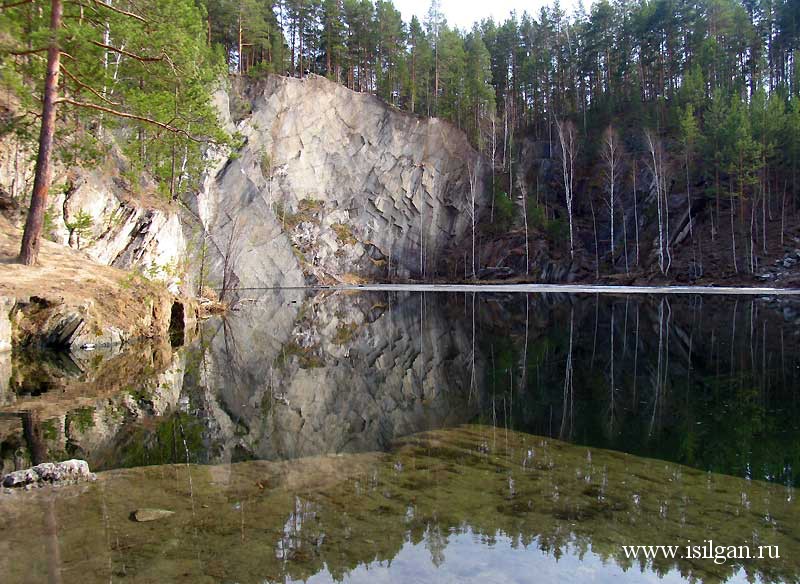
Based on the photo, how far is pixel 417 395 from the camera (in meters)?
9.98

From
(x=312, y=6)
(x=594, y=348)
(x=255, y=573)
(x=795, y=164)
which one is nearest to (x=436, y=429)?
(x=255, y=573)

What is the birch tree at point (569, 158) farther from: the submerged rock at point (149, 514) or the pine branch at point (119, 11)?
the submerged rock at point (149, 514)

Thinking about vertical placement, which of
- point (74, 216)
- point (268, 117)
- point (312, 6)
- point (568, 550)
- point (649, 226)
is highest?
point (312, 6)

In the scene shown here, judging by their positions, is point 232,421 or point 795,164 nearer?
point 232,421

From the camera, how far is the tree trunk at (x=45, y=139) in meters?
12.9

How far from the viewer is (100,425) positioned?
7469 millimetres

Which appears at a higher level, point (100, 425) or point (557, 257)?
point (557, 257)

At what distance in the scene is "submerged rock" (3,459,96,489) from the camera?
5.12m

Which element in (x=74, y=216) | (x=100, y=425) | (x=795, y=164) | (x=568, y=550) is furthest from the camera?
(x=795, y=164)

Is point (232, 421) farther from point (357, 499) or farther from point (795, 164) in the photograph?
point (795, 164)

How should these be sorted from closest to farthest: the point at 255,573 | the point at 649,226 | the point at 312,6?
the point at 255,573 → the point at 649,226 → the point at 312,6

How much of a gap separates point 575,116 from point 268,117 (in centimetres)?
3483

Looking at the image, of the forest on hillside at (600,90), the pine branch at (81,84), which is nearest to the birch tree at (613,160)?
the forest on hillside at (600,90)

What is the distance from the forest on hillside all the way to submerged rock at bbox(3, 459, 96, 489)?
26750mm
